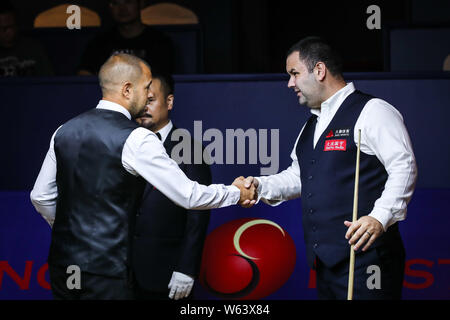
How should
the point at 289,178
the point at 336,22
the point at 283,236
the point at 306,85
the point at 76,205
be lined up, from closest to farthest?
the point at 76,205
the point at 306,85
the point at 289,178
the point at 283,236
the point at 336,22

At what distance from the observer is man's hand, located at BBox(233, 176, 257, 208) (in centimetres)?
272

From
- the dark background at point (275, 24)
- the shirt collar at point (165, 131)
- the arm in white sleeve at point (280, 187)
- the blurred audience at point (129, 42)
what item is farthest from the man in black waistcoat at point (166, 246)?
the dark background at point (275, 24)

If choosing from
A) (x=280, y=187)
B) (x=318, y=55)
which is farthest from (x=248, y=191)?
(x=318, y=55)

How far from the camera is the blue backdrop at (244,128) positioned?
3064mm

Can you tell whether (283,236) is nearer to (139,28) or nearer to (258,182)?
(258,182)

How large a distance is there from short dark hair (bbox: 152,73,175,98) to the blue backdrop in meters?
0.14

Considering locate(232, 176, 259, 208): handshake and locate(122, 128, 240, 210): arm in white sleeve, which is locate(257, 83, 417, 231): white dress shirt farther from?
locate(122, 128, 240, 210): arm in white sleeve

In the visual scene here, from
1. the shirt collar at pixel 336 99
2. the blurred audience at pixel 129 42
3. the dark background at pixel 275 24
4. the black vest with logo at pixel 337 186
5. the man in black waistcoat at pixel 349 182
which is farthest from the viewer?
the dark background at pixel 275 24

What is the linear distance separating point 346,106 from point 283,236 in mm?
802

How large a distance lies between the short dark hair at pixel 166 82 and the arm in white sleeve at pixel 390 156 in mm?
1031

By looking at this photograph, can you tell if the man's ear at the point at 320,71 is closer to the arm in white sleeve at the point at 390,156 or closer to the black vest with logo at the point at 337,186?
the black vest with logo at the point at 337,186
